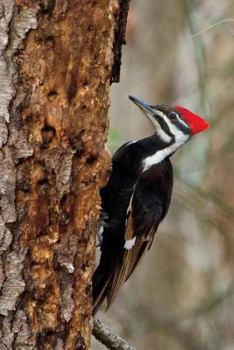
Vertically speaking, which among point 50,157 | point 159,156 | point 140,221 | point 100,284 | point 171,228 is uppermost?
point 50,157

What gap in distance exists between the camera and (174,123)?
422 cm

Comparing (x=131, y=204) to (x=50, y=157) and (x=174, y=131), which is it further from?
(x=50, y=157)

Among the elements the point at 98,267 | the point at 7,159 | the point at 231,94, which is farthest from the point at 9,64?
the point at 231,94

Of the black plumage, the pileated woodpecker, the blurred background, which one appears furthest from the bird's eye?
the blurred background

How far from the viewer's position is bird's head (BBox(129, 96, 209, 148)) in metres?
4.19

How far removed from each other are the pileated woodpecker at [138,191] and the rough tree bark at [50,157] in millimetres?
1004

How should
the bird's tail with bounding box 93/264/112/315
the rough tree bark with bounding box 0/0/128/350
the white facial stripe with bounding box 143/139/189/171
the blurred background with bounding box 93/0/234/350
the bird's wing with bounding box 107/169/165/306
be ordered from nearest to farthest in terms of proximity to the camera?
the rough tree bark with bounding box 0/0/128/350
the bird's tail with bounding box 93/264/112/315
the bird's wing with bounding box 107/169/165/306
the white facial stripe with bounding box 143/139/189/171
the blurred background with bounding box 93/0/234/350

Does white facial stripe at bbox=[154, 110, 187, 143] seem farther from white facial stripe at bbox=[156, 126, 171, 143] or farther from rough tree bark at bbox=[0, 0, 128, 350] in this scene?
rough tree bark at bbox=[0, 0, 128, 350]

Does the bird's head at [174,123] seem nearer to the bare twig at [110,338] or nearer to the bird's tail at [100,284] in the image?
the bird's tail at [100,284]

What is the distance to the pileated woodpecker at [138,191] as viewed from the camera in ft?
13.3

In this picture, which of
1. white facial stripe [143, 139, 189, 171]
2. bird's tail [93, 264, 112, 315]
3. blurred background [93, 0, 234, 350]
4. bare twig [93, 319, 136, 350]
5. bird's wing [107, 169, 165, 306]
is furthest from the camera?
blurred background [93, 0, 234, 350]

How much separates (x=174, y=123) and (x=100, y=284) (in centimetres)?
74

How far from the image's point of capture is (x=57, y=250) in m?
2.93

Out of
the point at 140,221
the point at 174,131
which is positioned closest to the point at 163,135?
the point at 174,131
